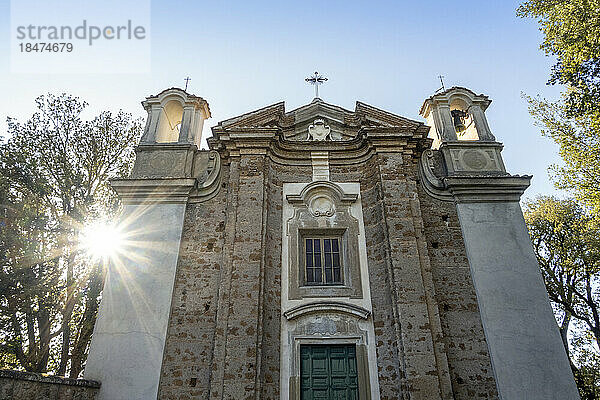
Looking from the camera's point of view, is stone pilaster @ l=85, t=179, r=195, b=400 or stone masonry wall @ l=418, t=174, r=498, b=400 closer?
stone pilaster @ l=85, t=179, r=195, b=400

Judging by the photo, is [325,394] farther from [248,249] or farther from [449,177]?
[449,177]

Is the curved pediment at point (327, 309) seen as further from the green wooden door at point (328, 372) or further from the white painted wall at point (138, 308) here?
the white painted wall at point (138, 308)

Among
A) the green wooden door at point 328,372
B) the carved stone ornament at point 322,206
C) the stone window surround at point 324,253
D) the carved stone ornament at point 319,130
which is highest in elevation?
the carved stone ornament at point 319,130

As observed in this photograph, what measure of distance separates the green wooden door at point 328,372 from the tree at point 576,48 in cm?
898

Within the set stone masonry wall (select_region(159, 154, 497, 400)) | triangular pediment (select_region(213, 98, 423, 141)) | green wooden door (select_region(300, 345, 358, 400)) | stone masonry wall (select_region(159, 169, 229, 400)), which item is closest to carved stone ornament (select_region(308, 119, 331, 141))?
triangular pediment (select_region(213, 98, 423, 141))

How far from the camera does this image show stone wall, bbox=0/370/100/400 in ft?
22.0

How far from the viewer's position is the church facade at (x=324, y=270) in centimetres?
838

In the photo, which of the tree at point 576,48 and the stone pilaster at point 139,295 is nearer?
the stone pilaster at point 139,295

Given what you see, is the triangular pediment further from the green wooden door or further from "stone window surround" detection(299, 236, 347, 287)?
the green wooden door

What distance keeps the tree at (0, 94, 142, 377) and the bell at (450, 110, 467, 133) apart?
37.4 feet

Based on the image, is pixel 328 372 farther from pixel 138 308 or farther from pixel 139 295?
pixel 139 295

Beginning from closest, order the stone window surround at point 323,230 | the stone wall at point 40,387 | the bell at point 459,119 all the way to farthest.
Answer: the stone wall at point 40,387 → the stone window surround at point 323,230 → the bell at point 459,119

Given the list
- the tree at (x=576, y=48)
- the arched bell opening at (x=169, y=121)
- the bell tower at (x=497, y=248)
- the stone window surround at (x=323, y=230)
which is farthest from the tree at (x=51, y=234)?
the tree at (x=576, y=48)

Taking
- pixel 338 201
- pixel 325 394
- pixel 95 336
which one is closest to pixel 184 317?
pixel 95 336
